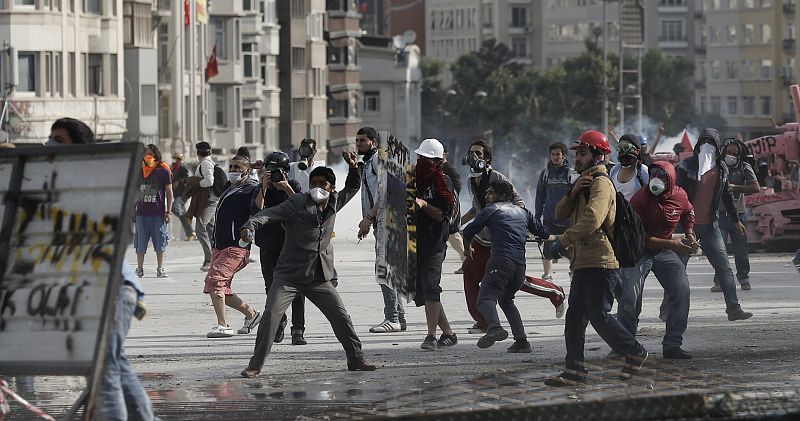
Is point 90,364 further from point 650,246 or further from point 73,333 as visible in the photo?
point 650,246

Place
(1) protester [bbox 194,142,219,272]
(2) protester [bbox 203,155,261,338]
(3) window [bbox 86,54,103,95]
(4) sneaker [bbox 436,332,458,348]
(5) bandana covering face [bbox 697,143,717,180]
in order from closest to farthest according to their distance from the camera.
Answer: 1. (4) sneaker [bbox 436,332,458,348]
2. (2) protester [bbox 203,155,261,338]
3. (5) bandana covering face [bbox 697,143,717,180]
4. (1) protester [bbox 194,142,219,272]
5. (3) window [bbox 86,54,103,95]

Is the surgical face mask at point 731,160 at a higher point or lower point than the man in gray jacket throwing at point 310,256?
higher

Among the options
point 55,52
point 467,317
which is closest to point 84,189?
point 467,317

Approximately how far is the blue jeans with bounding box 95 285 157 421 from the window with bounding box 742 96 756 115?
441 feet

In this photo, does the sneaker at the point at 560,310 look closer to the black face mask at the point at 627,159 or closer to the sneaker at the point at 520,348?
the sneaker at the point at 520,348

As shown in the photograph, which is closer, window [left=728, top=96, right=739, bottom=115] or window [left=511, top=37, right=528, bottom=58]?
window [left=728, top=96, right=739, bottom=115]

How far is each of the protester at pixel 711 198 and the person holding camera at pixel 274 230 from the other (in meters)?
3.74

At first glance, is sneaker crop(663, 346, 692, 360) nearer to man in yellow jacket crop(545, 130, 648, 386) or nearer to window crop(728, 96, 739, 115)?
man in yellow jacket crop(545, 130, 648, 386)

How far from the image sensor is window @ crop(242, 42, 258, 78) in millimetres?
87688

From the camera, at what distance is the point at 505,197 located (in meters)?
15.9

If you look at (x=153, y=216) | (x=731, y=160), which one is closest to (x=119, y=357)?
(x=731, y=160)

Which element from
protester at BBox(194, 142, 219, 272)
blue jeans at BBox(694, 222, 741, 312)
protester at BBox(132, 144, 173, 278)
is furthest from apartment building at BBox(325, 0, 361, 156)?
blue jeans at BBox(694, 222, 741, 312)

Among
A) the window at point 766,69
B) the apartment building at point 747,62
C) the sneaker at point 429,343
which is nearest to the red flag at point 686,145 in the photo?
the sneaker at point 429,343

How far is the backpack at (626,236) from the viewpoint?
13.7 meters
